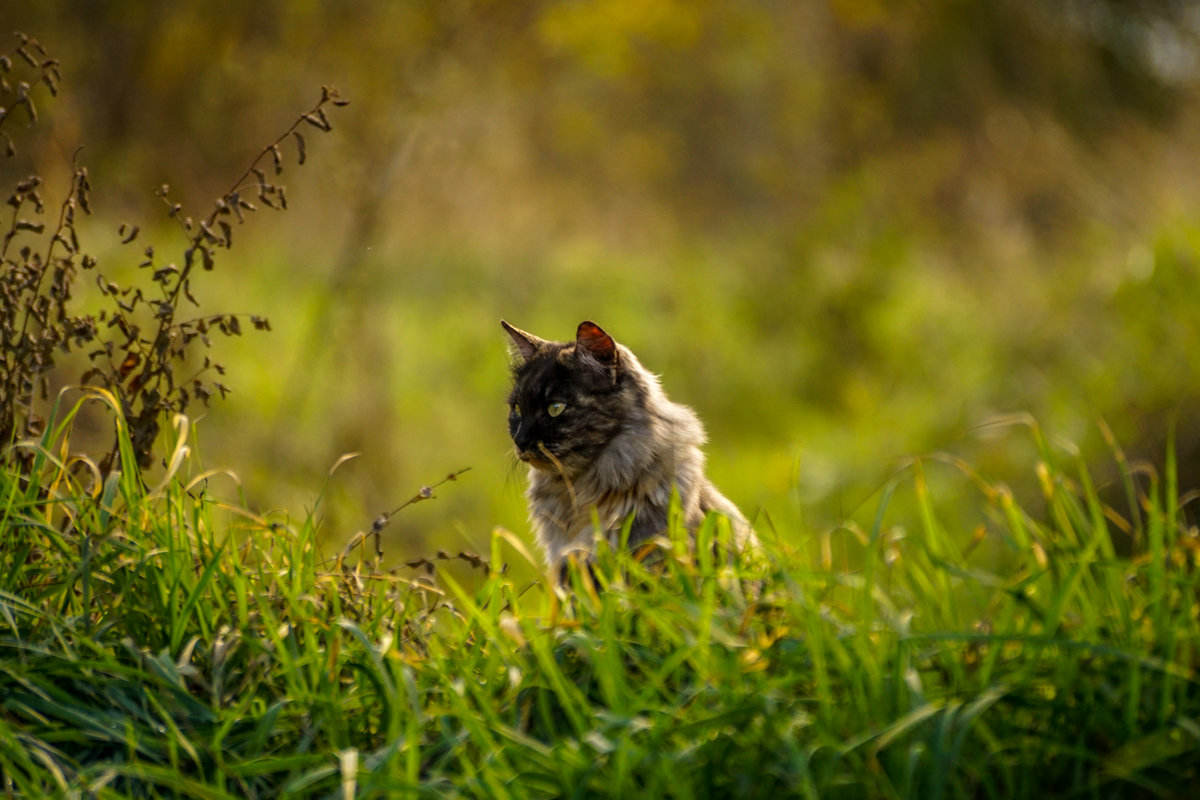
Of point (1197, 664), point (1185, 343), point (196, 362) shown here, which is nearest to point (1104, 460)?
point (1185, 343)

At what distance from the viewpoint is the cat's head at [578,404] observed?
351 cm

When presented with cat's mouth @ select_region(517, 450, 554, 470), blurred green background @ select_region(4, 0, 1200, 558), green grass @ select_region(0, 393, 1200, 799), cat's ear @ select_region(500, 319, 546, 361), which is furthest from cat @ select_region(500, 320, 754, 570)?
blurred green background @ select_region(4, 0, 1200, 558)

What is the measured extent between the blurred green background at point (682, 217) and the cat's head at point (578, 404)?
6.00 ft

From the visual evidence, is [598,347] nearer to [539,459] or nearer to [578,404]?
[578,404]

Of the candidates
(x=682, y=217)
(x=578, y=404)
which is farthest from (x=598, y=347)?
(x=682, y=217)

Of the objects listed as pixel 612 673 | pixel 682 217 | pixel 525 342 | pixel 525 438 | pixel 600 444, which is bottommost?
pixel 612 673

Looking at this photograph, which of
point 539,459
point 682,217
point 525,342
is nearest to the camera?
point 539,459

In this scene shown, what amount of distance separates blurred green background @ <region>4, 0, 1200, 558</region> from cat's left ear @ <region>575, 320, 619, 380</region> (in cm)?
191

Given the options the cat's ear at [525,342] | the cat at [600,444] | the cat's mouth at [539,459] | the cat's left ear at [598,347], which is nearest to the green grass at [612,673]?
the cat at [600,444]

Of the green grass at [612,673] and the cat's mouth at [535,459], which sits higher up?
the cat's mouth at [535,459]

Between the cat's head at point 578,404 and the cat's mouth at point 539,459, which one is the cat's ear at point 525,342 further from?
the cat's mouth at point 539,459

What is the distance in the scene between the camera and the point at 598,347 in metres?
3.55

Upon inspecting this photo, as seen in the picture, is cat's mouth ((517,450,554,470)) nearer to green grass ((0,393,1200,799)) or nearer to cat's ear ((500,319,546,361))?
cat's ear ((500,319,546,361))

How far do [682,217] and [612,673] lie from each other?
10888 millimetres
